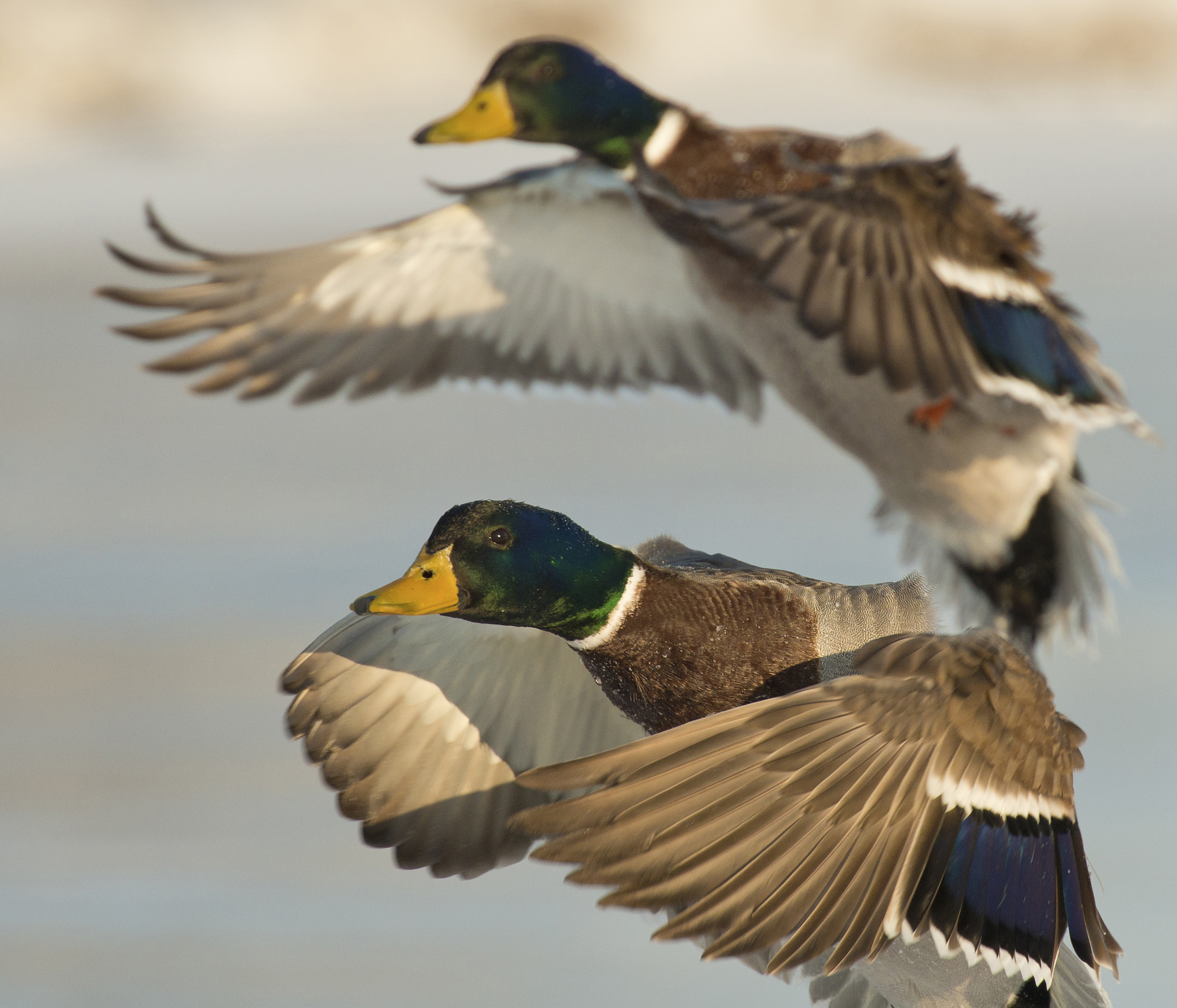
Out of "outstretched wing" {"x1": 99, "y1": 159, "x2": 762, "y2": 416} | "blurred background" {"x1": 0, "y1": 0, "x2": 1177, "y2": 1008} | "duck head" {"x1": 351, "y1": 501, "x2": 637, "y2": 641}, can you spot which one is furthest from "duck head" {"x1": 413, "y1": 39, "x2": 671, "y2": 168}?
"duck head" {"x1": 351, "y1": 501, "x2": 637, "y2": 641}

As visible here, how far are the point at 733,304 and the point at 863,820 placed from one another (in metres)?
2.28

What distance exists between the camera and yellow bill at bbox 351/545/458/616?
246 cm

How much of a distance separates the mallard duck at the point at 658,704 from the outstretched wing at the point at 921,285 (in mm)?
743

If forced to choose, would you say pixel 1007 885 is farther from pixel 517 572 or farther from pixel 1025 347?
pixel 1025 347

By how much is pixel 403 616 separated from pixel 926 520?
1971 millimetres

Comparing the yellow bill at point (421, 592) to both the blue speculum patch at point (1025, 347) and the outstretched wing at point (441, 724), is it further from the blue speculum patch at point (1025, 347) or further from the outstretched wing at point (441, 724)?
the blue speculum patch at point (1025, 347)

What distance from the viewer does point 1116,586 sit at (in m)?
5.11

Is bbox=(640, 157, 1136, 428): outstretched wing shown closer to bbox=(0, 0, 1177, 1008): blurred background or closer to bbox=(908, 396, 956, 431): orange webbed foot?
bbox=(908, 396, 956, 431): orange webbed foot

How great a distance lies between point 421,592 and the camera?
2492 mm

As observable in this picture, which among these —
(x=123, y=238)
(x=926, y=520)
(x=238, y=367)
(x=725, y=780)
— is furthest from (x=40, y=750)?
(x=123, y=238)

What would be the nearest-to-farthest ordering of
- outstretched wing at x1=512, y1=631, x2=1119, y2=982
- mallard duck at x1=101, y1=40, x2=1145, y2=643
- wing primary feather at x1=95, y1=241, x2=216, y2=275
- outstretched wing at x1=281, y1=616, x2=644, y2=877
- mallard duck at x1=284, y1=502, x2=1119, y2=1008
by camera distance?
outstretched wing at x1=512, y1=631, x2=1119, y2=982 < mallard duck at x1=284, y1=502, x2=1119, y2=1008 < outstretched wing at x1=281, y1=616, x2=644, y2=877 < mallard duck at x1=101, y1=40, x2=1145, y2=643 < wing primary feather at x1=95, y1=241, x2=216, y2=275

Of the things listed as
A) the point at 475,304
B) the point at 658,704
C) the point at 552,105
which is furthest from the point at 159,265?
the point at 658,704

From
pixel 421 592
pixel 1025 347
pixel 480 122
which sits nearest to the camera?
pixel 421 592

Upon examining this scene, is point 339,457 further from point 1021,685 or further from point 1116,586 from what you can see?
point 1021,685
